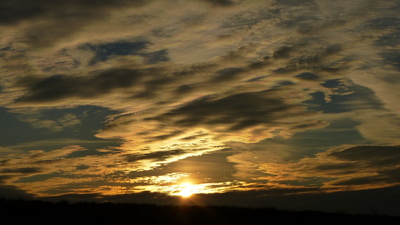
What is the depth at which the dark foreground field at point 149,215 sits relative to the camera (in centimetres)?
2092

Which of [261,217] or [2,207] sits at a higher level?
[2,207]

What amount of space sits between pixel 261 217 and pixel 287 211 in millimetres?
4690

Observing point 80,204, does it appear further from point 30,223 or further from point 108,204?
point 30,223

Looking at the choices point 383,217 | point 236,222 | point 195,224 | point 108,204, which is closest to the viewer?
point 195,224

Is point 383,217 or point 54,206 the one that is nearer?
point 54,206

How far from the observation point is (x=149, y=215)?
2355 cm

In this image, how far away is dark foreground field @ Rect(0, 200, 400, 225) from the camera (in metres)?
20.9

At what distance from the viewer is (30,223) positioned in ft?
63.8

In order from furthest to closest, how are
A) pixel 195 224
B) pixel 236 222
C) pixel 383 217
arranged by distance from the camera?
1. pixel 383 217
2. pixel 236 222
3. pixel 195 224

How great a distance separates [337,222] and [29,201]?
18.9 metres

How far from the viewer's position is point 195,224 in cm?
2191

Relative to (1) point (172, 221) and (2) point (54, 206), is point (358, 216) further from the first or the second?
(2) point (54, 206)

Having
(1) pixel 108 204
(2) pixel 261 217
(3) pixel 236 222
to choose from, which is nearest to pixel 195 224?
(3) pixel 236 222

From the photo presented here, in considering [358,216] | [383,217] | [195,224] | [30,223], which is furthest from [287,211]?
[30,223]
